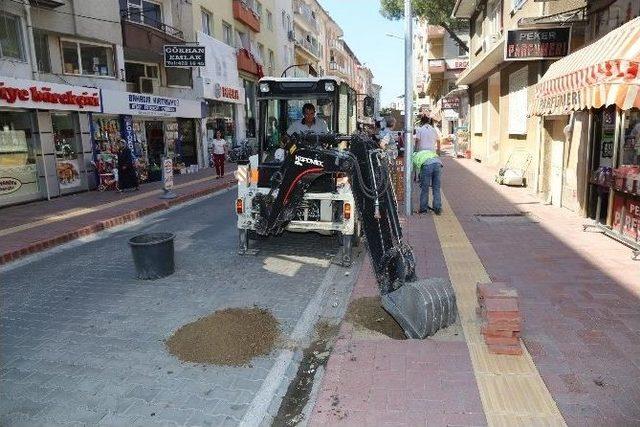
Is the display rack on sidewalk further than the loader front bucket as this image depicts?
Yes

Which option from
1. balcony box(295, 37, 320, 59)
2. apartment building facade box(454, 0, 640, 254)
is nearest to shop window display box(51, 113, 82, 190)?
apartment building facade box(454, 0, 640, 254)

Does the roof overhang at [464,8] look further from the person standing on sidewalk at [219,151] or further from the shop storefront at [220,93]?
the person standing on sidewalk at [219,151]

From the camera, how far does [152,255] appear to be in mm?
6426

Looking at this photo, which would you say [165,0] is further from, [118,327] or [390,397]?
[390,397]

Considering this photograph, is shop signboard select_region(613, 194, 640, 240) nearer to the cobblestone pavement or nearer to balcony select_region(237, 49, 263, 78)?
the cobblestone pavement

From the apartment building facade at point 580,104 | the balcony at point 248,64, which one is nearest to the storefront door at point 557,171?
the apartment building facade at point 580,104

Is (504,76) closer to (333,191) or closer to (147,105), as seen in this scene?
(333,191)

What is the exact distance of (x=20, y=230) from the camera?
9.66 m

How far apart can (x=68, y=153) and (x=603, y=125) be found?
49.0ft

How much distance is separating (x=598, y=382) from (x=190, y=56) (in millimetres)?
17837

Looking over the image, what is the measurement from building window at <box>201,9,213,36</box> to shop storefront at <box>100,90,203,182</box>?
4999mm

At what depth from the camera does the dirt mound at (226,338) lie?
4.27 m

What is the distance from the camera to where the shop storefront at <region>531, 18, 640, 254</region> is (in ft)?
19.4

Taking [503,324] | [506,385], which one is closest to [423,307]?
[503,324]
